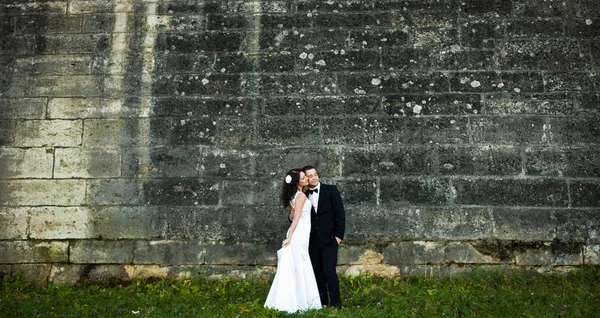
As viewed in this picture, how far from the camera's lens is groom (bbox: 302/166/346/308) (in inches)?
226

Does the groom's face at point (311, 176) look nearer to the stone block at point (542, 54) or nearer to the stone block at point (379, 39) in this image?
the stone block at point (379, 39)

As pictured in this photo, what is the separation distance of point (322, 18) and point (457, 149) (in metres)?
2.29

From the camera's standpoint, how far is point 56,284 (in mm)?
6695

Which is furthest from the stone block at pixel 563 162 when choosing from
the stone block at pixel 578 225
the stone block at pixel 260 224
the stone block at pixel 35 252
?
the stone block at pixel 35 252

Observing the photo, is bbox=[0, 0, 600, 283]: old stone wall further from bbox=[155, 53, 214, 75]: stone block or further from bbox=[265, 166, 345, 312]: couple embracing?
bbox=[265, 166, 345, 312]: couple embracing

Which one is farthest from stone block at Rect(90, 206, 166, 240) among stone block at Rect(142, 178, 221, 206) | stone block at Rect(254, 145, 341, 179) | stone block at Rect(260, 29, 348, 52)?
stone block at Rect(260, 29, 348, 52)

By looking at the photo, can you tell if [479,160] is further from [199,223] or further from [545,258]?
[199,223]

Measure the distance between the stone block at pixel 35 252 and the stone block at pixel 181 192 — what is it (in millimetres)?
1149

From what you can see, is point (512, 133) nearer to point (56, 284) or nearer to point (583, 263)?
point (583, 263)

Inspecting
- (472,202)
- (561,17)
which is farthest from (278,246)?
(561,17)

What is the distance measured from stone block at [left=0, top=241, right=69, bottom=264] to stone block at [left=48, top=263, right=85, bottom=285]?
0.27ft

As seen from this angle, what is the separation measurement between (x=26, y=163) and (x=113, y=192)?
1.14m

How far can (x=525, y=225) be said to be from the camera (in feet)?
21.6


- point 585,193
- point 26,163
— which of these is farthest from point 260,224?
point 585,193
